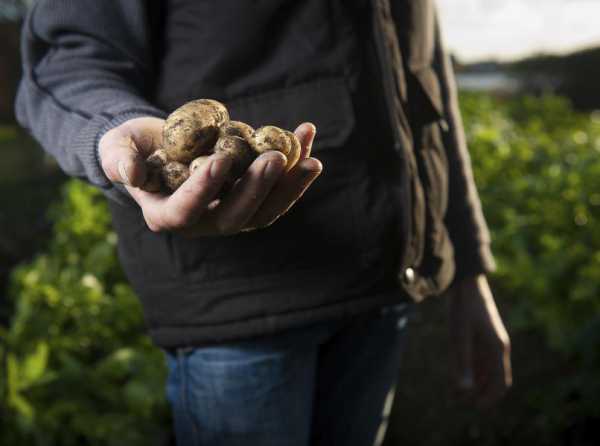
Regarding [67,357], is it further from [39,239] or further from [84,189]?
[39,239]

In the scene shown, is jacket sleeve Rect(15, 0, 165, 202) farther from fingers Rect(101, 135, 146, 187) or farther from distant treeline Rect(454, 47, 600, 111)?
distant treeline Rect(454, 47, 600, 111)

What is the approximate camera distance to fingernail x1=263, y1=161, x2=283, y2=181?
0.96m

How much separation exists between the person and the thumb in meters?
0.07

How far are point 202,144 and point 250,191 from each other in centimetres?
23

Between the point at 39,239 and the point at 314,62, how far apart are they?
4246 millimetres

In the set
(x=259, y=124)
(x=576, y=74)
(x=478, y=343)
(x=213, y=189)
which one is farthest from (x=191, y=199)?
(x=576, y=74)

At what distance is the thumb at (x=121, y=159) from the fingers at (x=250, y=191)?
0.14 m

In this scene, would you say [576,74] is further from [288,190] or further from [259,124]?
[288,190]

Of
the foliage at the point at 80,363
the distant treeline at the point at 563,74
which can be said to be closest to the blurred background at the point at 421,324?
the foliage at the point at 80,363

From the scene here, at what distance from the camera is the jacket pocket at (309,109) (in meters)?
1.32

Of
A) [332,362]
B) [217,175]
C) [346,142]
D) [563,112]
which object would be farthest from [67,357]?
[563,112]

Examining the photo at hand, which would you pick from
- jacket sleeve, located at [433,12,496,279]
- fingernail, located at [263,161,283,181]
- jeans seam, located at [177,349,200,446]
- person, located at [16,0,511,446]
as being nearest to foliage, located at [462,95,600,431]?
jacket sleeve, located at [433,12,496,279]

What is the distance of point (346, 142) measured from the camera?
4.49 ft

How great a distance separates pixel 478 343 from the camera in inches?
77.7
